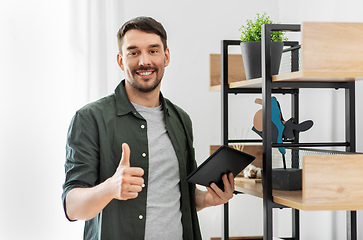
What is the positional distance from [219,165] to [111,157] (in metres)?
0.38

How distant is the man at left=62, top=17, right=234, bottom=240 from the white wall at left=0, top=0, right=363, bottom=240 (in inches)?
30.4

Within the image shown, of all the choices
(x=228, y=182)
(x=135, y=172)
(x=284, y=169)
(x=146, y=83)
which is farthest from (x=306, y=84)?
(x=135, y=172)

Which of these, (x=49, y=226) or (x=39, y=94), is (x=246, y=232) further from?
(x=39, y=94)

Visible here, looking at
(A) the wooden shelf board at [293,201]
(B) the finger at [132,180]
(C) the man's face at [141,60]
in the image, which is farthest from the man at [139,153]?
(B) the finger at [132,180]

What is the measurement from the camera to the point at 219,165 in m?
1.46

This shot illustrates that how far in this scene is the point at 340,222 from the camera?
1.86 m

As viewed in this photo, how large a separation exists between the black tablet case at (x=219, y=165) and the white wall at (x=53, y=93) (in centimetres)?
66

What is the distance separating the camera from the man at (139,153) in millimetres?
1439

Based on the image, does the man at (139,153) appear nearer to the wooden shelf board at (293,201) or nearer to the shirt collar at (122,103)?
the shirt collar at (122,103)

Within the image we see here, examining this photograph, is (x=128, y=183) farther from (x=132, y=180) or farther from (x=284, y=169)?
(x=284, y=169)

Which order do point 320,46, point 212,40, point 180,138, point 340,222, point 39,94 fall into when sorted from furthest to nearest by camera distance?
point 212,40 → point 39,94 → point 340,222 → point 180,138 → point 320,46

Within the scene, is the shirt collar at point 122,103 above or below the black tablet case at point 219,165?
above

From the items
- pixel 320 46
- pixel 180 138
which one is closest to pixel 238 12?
pixel 180 138

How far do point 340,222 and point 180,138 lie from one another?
0.83 m
